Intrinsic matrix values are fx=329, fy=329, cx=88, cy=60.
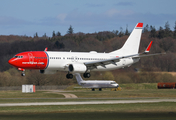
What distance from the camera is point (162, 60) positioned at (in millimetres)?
128500

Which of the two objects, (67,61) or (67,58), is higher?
(67,58)

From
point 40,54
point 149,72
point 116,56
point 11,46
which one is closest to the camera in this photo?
point 40,54

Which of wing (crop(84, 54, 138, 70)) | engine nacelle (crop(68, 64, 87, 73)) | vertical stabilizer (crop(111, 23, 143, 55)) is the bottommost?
engine nacelle (crop(68, 64, 87, 73))

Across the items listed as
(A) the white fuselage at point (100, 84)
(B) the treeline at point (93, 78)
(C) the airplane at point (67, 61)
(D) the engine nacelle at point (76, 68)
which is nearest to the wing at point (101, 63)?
(C) the airplane at point (67, 61)

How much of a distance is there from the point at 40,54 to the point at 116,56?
57.4 feet

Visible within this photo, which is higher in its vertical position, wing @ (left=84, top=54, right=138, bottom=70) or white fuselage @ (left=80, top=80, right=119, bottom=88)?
wing @ (left=84, top=54, right=138, bottom=70)

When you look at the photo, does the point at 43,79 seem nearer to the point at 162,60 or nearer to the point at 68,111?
the point at 162,60

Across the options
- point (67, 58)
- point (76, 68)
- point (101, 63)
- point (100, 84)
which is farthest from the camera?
point (100, 84)

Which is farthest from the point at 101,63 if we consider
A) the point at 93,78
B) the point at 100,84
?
the point at 93,78

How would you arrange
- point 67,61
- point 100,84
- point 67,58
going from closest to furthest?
point 67,61 → point 67,58 → point 100,84

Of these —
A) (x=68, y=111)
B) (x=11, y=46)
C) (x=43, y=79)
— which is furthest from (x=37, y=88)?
(x=68, y=111)

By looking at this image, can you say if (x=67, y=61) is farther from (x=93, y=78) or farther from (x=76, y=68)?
(x=93, y=78)

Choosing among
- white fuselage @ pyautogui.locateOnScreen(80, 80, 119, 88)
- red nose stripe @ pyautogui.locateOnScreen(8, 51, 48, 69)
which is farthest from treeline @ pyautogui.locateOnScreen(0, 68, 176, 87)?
red nose stripe @ pyautogui.locateOnScreen(8, 51, 48, 69)

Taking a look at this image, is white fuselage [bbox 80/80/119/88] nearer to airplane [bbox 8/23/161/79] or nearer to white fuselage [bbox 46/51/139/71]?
airplane [bbox 8/23/161/79]
